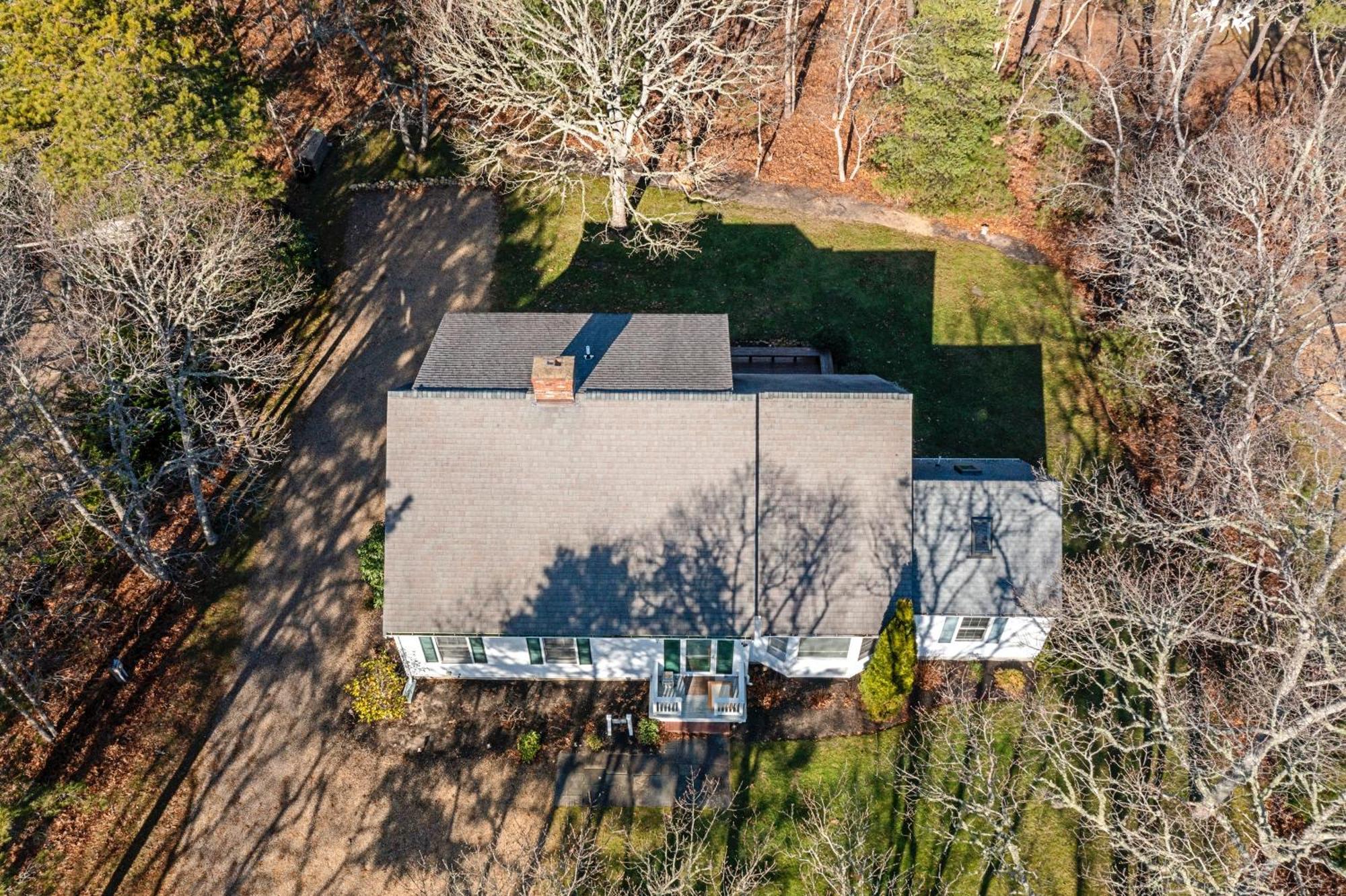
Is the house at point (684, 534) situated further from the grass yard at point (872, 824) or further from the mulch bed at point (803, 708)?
the grass yard at point (872, 824)

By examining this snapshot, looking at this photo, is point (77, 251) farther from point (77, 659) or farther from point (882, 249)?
point (882, 249)

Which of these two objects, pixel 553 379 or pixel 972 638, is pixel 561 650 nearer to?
pixel 553 379

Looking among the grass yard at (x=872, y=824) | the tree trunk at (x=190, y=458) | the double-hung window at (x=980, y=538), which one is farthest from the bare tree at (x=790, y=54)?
the grass yard at (x=872, y=824)

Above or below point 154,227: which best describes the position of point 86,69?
above

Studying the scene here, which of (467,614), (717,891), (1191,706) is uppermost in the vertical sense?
(467,614)

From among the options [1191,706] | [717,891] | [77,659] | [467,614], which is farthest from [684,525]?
[77,659]

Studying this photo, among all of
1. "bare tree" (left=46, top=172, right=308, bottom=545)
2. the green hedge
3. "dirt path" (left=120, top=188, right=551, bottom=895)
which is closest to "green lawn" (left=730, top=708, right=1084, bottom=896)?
the green hedge

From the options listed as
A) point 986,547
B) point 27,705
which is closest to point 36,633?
point 27,705
